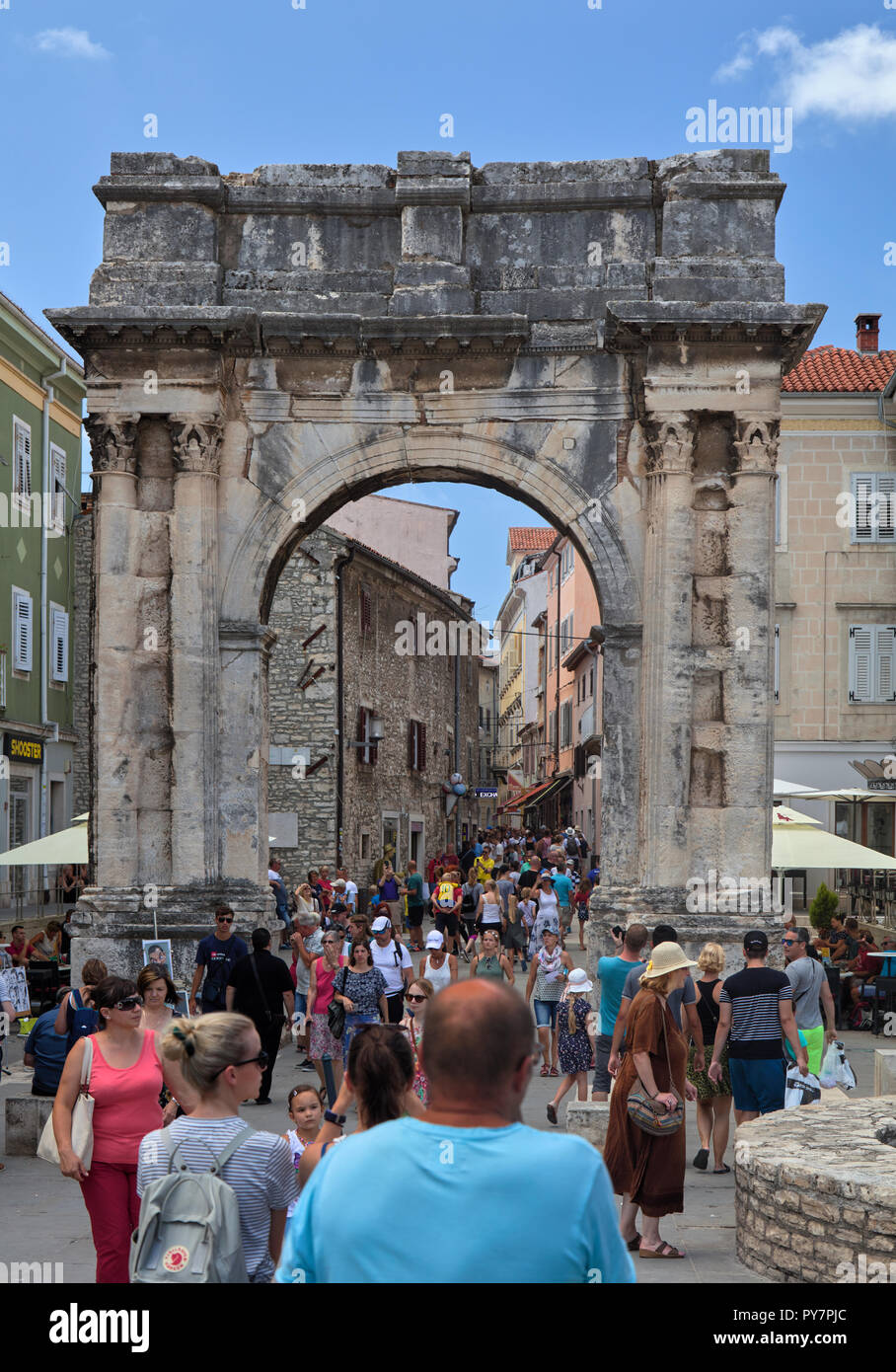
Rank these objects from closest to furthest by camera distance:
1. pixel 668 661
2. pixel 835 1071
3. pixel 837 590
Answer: pixel 835 1071 → pixel 668 661 → pixel 837 590

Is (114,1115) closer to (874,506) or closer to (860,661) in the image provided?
(860,661)

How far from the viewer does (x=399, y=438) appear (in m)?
18.4

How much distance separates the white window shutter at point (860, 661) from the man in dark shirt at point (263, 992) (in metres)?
21.5

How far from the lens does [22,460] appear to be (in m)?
34.0

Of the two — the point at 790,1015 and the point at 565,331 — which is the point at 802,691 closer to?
the point at 565,331

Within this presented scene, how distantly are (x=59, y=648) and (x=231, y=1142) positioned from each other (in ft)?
108

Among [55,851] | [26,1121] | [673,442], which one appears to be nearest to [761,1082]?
[26,1121]

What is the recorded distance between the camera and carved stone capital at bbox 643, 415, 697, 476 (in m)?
17.5

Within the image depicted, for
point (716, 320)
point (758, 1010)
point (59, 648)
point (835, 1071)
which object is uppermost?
point (716, 320)

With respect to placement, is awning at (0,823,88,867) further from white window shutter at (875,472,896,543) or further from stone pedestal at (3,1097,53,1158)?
white window shutter at (875,472,896,543)

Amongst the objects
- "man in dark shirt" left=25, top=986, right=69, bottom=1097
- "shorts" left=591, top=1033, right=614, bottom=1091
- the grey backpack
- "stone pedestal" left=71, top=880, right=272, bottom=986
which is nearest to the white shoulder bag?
the grey backpack

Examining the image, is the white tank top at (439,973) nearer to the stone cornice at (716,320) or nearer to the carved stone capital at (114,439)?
the carved stone capital at (114,439)

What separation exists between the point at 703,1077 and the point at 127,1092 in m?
5.36

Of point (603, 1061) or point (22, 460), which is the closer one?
point (603, 1061)
